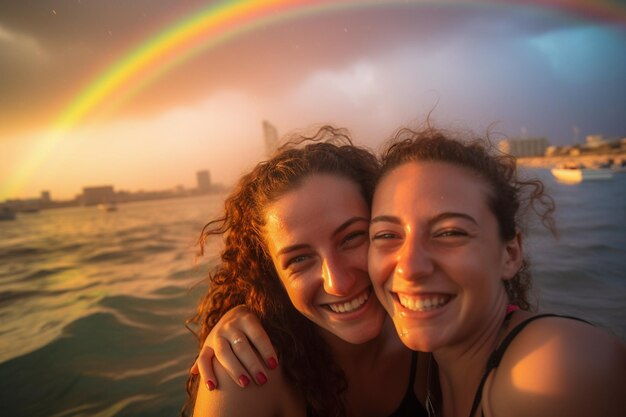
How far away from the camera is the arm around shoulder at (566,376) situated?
1427 millimetres

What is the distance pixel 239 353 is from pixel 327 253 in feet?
3.01

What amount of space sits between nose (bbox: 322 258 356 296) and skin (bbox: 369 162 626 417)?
0.20 meters

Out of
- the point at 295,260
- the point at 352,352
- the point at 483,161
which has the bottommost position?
the point at 352,352

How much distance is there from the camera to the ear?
216 centimetres

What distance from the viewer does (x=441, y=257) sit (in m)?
1.96

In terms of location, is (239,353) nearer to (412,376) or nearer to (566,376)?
(412,376)

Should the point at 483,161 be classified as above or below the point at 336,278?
above

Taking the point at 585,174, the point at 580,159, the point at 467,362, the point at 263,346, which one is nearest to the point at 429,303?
the point at 467,362

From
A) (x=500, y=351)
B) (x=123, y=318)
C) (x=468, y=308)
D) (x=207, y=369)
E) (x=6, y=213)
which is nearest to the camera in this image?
(x=500, y=351)

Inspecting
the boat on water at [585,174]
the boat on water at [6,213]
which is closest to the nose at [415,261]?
the boat on water at [585,174]

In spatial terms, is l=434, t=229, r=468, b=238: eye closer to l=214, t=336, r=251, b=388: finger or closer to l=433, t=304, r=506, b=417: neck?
l=433, t=304, r=506, b=417: neck

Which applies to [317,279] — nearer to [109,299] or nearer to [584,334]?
[584,334]

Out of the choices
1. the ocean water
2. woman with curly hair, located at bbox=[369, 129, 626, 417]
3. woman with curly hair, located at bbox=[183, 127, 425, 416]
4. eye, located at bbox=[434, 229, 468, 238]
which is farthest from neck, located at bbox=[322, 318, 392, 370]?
the ocean water

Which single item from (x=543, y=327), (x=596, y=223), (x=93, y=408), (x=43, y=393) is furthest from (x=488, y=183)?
(x=596, y=223)
